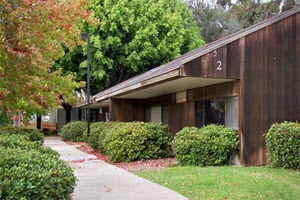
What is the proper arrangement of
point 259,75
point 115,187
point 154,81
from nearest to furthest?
point 115,187 < point 259,75 < point 154,81

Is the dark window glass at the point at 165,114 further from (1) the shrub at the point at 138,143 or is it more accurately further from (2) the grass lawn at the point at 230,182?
(2) the grass lawn at the point at 230,182

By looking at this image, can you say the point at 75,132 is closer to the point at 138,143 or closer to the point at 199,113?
the point at 138,143

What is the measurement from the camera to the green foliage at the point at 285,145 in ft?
36.0

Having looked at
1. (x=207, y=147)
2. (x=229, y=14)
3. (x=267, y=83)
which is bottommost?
(x=207, y=147)

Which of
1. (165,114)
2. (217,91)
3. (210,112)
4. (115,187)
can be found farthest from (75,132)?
(115,187)

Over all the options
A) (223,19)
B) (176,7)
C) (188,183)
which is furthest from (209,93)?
(223,19)

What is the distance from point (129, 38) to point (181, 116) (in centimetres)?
1338

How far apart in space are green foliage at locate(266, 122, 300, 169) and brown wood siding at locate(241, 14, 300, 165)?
2.59ft

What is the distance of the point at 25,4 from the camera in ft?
21.9

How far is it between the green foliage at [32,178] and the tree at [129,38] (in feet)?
70.2

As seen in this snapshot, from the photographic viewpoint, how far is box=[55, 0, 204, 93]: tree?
2738 cm

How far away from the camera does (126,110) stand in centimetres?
2152

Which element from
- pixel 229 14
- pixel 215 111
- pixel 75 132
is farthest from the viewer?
pixel 229 14

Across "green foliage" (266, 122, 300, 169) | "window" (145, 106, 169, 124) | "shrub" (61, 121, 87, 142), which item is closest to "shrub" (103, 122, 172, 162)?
"window" (145, 106, 169, 124)
